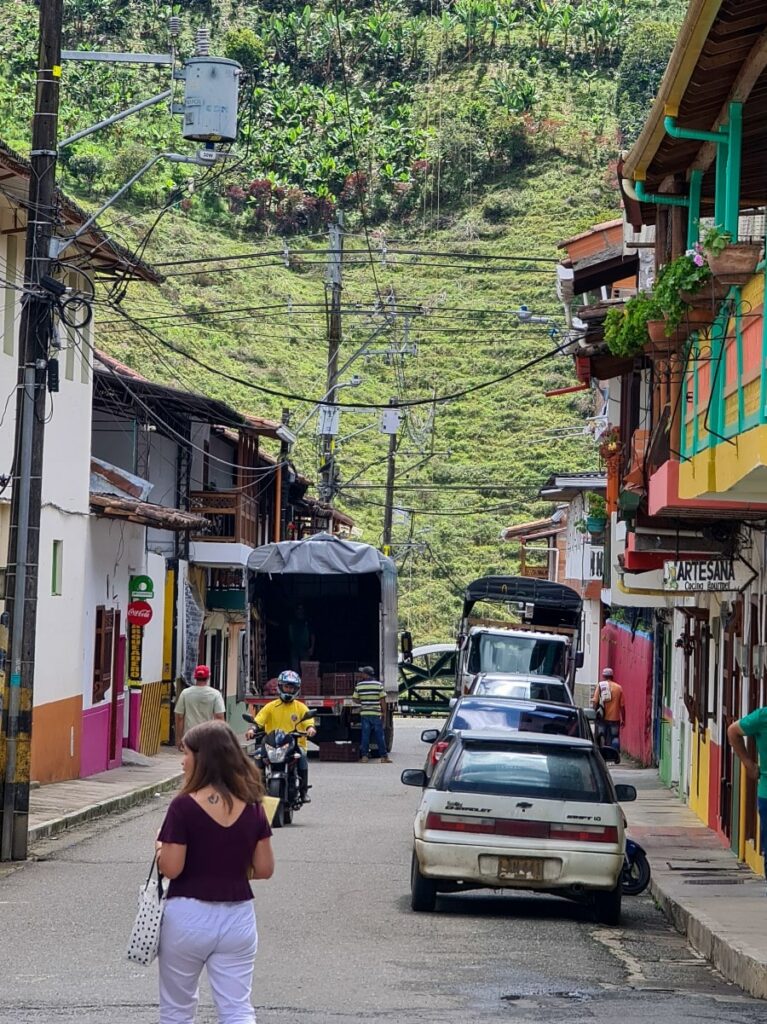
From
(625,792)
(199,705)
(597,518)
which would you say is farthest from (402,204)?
(625,792)

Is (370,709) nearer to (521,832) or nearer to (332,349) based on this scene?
(332,349)

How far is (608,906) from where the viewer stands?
13578mm

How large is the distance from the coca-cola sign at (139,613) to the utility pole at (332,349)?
8485 mm

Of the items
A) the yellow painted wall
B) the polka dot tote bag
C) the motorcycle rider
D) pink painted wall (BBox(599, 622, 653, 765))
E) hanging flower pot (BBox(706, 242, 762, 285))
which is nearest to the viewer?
the polka dot tote bag

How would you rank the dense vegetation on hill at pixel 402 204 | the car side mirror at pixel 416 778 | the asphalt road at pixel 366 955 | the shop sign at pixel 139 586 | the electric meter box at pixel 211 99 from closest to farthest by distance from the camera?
the asphalt road at pixel 366 955 → the car side mirror at pixel 416 778 → the electric meter box at pixel 211 99 → the shop sign at pixel 139 586 → the dense vegetation on hill at pixel 402 204

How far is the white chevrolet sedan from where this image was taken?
1325 centimetres

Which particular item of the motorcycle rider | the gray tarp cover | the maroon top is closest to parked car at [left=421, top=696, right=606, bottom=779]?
the motorcycle rider

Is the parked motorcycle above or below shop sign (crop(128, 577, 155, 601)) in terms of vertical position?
below

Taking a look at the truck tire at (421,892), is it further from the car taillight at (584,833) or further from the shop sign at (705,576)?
the shop sign at (705,576)

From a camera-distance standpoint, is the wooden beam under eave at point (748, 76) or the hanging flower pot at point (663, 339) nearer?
the wooden beam under eave at point (748, 76)

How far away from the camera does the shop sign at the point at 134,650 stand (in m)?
30.5

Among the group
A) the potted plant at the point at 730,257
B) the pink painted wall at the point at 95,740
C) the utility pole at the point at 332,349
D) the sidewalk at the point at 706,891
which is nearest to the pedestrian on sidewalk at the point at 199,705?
the sidewalk at the point at 706,891

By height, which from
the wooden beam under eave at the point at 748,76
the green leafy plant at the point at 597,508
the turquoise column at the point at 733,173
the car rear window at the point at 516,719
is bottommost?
the car rear window at the point at 516,719

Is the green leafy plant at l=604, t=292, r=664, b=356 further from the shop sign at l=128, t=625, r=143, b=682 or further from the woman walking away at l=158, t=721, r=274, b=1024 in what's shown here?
the shop sign at l=128, t=625, r=143, b=682
